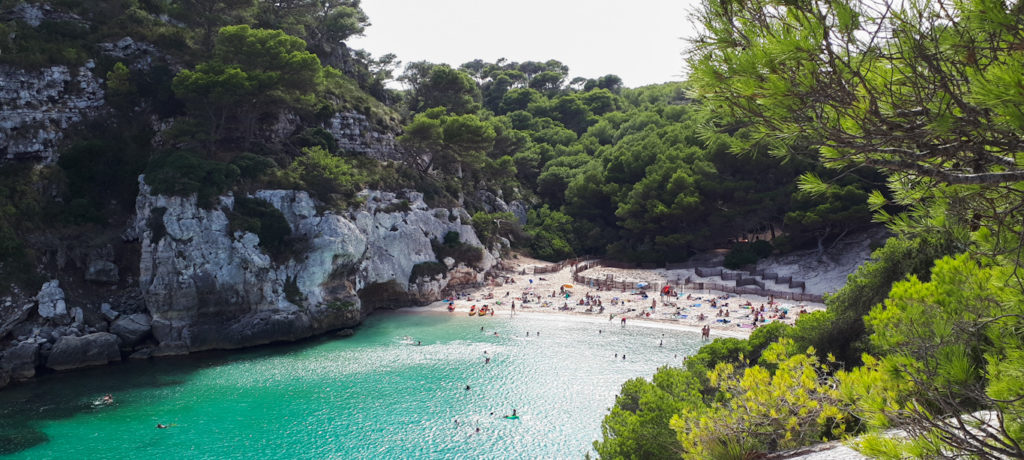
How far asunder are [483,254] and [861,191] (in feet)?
90.5

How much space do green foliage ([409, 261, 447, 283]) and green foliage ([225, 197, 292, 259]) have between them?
9090mm

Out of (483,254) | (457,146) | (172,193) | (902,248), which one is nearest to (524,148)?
(457,146)

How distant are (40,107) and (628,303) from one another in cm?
3763

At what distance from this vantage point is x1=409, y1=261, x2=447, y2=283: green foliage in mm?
36406

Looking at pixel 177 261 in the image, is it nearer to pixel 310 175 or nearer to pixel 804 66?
pixel 310 175

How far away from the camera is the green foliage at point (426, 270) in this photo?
36.4 meters

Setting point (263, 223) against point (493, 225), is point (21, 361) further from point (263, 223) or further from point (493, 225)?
point (493, 225)

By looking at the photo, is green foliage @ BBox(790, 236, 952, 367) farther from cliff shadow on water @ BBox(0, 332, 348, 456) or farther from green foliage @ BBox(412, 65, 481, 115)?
green foliage @ BBox(412, 65, 481, 115)

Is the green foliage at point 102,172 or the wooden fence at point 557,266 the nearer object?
the green foliage at point 102,172

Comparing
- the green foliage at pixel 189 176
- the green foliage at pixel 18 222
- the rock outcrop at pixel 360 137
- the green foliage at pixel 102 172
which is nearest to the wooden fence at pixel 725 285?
the rock outcrop at pixel 360 137

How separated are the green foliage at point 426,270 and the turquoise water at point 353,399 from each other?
7.31 metres

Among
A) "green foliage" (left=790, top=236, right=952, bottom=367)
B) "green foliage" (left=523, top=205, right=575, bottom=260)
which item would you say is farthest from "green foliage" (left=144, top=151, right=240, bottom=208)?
"green foliage" (left=790, top=236, right=952, bottom=367)

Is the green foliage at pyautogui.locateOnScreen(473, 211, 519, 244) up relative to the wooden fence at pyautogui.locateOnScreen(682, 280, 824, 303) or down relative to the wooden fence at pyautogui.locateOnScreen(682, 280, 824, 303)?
up

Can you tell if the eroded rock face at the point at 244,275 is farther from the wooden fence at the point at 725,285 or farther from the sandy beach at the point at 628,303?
the wooden fence at the point at 725,285
